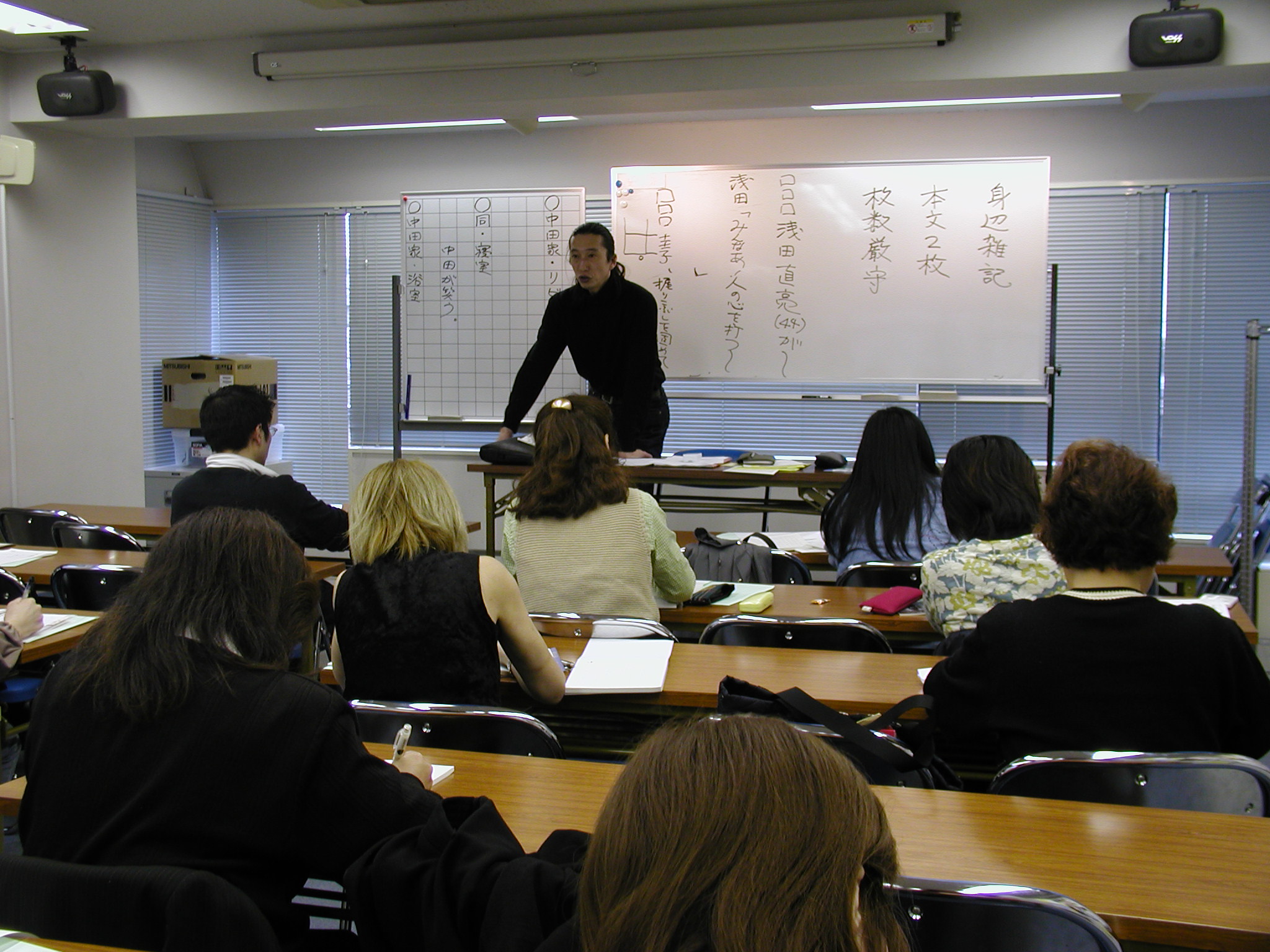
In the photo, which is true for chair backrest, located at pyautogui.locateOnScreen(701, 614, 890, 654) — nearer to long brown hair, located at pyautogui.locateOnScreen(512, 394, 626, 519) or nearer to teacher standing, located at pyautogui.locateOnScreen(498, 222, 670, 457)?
long brown hair, located at pyautogui.locateOnScreen(512, 394, 626, 519)

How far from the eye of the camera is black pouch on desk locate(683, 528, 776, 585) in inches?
133

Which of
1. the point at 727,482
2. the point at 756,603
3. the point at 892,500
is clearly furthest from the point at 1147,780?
the point at 727,482

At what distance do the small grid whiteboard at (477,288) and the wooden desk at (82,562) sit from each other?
2.64 meters

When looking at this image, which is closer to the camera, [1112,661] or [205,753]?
[205,753]

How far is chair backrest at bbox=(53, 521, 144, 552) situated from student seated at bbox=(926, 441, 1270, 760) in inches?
121

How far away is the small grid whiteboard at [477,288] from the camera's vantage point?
6082mm

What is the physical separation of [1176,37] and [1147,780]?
360 centimetres

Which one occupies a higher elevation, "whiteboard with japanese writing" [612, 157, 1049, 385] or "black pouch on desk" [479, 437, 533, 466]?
"whiteboard with japanese writing" [612, 157, 1049, 385]

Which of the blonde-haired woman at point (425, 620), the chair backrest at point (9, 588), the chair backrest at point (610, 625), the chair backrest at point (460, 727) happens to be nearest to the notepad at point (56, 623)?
the chair backrest at point (9, 588)

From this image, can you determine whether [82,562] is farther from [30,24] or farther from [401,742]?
[30,24]

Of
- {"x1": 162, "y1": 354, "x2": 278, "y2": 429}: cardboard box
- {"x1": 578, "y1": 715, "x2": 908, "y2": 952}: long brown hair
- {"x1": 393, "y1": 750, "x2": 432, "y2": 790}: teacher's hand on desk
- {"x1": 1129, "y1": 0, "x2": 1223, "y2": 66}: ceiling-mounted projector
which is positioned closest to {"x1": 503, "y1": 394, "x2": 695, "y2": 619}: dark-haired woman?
{"x1": 393, "y1": 750, "x2": 432, "y2": 790}: teacher's hand on desk

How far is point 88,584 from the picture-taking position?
10.3ft

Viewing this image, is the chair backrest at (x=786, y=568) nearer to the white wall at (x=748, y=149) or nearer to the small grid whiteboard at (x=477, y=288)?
the small grid whiteboard at (x=477, y=288)

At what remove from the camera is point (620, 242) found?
18.9ft
